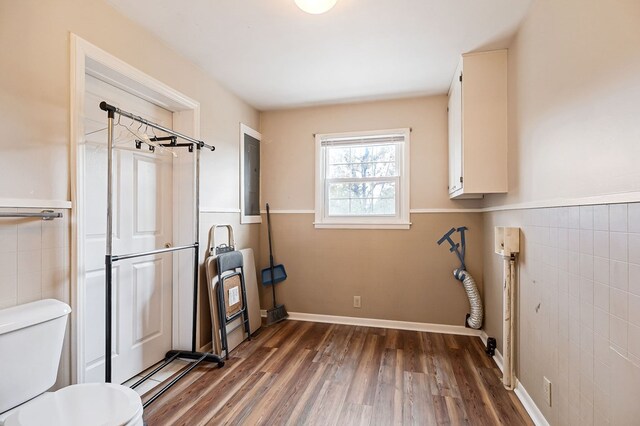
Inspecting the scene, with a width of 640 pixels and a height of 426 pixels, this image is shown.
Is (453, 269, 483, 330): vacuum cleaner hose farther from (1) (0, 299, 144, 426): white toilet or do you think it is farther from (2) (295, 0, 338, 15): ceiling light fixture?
(1) (0, 299, 144, 426): white toilet

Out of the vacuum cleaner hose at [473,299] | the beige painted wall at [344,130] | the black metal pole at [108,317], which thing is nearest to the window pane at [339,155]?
the beige painted wall at [344,130]

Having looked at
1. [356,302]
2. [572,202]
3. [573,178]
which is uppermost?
[573,178]

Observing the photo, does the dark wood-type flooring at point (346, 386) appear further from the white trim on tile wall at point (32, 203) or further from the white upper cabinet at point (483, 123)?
the white upper cabinet at point (483, 123)

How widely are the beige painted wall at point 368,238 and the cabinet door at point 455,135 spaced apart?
0.23 meters

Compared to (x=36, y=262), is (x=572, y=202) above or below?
above

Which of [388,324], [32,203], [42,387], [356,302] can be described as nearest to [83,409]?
[42,387]

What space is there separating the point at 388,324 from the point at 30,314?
9.37 ft

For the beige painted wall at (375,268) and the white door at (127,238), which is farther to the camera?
the beige painted wall at (375,268)

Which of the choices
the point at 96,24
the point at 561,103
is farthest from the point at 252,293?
the point at 561,103

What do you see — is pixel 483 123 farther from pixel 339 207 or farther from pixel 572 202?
pixel 339 207

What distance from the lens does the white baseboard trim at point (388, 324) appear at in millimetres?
3016

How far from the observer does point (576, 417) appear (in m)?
1.31

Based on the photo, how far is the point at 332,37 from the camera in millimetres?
2115

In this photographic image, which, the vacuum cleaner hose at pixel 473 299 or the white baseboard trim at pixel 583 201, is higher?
the white baseboard trim at pixel 583 201
